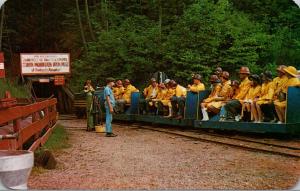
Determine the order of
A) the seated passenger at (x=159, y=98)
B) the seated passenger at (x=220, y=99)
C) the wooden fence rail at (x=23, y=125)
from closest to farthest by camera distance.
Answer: the wooden fence rail at (x=23, y=125) → the seated passenger at (x=220, y=99) → the seated passenger at (x=159, y=98)

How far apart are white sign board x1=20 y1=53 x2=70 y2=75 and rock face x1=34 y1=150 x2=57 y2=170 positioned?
570 mm

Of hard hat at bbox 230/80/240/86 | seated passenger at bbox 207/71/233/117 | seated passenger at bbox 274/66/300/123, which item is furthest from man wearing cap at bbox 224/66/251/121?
seated passenger at bbox 274/66/300/123

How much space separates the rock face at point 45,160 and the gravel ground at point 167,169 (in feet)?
0.20

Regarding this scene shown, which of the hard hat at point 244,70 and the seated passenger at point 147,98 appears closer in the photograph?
the hard hat at point 244,70

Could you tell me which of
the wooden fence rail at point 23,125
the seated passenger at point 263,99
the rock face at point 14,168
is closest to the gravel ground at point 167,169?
the wooden fence rail at point 23,125

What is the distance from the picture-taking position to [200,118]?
22.5 ft

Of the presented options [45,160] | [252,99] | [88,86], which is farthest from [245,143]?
[45,160]

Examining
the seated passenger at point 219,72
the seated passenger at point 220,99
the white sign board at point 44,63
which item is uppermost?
the white sign board at point 44,63

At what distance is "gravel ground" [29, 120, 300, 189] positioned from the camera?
324cm

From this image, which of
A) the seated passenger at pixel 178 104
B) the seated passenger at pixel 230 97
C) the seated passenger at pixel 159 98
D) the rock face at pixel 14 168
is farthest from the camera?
the seated passenger at pixel 159 98

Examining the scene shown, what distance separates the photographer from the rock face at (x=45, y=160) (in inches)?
149

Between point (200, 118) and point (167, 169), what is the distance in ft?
10.7

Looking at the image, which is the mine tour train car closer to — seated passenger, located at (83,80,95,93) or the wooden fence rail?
the wooden fence rail

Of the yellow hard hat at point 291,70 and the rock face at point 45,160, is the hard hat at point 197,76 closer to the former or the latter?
the yellow hard hat at point 291,70
